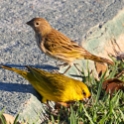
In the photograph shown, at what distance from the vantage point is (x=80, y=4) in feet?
23.9

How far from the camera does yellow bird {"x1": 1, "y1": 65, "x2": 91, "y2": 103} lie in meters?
5.34

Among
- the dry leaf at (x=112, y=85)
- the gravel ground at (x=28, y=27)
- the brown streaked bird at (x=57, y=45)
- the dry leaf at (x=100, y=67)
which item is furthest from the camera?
the dry leaf at (x=100, y=67)

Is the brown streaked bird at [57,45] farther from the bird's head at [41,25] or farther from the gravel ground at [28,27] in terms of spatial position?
the gravel ground at [28,27]

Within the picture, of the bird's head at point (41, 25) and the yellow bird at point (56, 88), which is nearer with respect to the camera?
the yellow bird at point (56, 88)

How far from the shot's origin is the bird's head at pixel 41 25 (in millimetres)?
6488

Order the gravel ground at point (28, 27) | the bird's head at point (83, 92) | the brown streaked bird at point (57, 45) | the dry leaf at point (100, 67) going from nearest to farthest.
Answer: the bird's head at point (83, 92) < the gravel ground at point (28, 27) < the brown streaked bird at point (57, 45) < the dry leaf at point (100, 67)

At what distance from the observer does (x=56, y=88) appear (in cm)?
534

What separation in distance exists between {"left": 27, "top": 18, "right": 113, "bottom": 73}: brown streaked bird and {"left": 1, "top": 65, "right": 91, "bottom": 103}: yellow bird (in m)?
→ 0.62

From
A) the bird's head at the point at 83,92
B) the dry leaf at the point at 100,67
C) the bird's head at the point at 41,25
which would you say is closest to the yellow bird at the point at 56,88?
the bird's head at the point at 83,92

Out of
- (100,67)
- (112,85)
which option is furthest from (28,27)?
(112,85)

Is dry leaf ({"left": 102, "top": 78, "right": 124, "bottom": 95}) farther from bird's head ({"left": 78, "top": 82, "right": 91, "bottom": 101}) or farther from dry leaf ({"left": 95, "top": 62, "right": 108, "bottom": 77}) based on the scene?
dry leaf ({"left": 95, "top": 62, "right": 108, "bottom": 77})

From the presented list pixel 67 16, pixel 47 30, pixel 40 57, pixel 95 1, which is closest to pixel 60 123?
pixel 40 57

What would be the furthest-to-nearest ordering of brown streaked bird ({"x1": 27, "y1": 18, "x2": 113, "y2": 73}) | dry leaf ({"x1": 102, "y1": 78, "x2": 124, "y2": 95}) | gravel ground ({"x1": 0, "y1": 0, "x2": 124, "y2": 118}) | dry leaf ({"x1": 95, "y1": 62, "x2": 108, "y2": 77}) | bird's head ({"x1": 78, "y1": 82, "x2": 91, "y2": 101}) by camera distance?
dry leaf ({"x1": 95, "y1": 62, "x2": 108, "y2": 77}), brown streaked bird ({"x1": 27, "y1": 18, "x2": 113, "y2": 73}), dry leaf ({"x1": 102, "y1": 78, "x2": 124, "y2": 95}), gravel ground ({"x1": 0, "y1": 0, "x2": 124, "y2": 118}), bird's head ({"x1": 78, "y1": 82, "x2": 91, "y2": 101})

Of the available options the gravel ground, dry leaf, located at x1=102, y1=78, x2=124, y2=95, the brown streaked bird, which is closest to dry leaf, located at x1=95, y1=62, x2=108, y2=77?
the brown streaked bird
